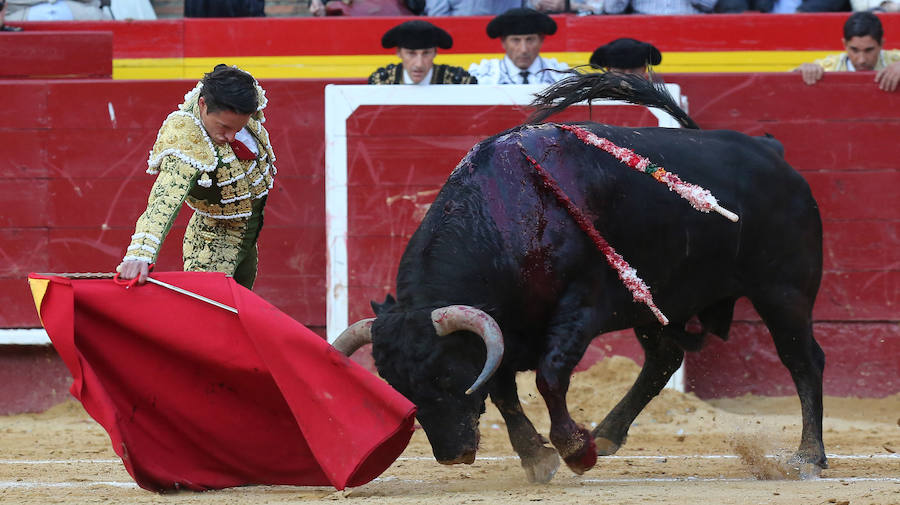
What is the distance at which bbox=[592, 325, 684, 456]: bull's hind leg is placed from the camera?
15.3ft

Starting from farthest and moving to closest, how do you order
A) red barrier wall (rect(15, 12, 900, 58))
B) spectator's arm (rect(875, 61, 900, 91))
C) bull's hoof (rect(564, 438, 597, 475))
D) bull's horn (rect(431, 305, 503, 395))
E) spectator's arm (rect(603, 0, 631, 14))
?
spectator's arm (rect(603, 0, 631, 14)) → red barrier wall (rect(15, 12, 900, 58)) → spectator's arm (rect(875, 61, 900, 91)) → bull's hoof (rect(564, 438, 597, 475)) → bull's horn (rect(431, 305, 503, 395))

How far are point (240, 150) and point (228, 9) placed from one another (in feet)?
12.3

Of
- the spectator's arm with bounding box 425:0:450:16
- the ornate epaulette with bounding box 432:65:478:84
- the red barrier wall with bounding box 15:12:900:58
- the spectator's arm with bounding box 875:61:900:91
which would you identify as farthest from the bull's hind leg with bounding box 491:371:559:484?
the spectator's arm with bounding box 425:0:450:16

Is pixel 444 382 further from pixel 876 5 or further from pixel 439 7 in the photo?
pixel 876 5

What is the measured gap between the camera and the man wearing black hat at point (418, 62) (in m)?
5.91

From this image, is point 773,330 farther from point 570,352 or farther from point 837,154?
point 837,154

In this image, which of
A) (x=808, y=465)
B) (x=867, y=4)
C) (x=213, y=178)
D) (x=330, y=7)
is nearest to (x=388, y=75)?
(x=330, y=7)

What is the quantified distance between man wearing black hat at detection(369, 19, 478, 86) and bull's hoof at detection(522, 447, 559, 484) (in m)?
2.40

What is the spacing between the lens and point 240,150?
405cm

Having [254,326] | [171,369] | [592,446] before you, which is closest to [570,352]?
[592,446]

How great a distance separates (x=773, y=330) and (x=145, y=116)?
2897 millimetres

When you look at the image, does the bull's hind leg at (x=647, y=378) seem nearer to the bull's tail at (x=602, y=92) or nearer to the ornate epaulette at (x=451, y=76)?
the bull's tail at (x=602, y=92)

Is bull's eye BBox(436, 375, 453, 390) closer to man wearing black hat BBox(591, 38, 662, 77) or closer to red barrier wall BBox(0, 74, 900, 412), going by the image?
red barrier wall BBox(0, 74, 900, 412)

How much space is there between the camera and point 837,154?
5.79 meters
